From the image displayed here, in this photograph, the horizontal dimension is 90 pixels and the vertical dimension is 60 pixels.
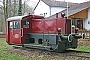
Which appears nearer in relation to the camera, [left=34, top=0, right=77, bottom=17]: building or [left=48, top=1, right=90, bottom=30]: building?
[left=48, top=1, right=90, bottom=30]: building

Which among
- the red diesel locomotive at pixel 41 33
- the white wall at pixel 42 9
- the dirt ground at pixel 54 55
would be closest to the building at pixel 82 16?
the white wall at pixel 42 9

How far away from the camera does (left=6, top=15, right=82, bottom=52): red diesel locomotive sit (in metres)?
11.3

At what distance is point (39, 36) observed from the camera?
12570 millimetres

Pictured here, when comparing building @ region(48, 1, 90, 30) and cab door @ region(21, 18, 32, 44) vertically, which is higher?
building @ region(48, 1, 90, 30)

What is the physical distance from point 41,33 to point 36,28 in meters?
0.81

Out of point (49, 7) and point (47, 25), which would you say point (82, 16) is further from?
point (47, 25)

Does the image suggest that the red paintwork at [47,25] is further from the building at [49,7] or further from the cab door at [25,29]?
the building at [49,7]

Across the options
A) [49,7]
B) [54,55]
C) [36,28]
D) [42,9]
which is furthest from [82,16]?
[54,55]

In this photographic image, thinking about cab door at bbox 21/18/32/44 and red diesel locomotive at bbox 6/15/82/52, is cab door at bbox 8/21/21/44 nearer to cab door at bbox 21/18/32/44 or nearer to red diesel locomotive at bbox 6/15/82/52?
red diesel locomotive at bbox 6/15/82/52

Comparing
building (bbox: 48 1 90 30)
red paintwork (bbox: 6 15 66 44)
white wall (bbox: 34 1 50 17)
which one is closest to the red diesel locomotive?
red paintwork (bbox: 6 15 66 44)

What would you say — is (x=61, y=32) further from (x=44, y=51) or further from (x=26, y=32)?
(x=26, y=32)

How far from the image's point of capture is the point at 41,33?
12.6m

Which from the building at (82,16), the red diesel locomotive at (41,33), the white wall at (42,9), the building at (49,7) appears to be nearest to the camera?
the red diesel locomotive at (41,33)

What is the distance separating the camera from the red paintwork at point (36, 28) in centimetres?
1183
